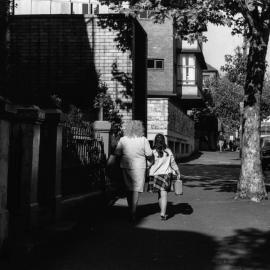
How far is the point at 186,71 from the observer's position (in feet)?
128

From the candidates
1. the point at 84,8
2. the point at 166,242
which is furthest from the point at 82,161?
the point at 84,8

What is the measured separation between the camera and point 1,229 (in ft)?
20.2

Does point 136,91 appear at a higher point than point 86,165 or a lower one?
higher

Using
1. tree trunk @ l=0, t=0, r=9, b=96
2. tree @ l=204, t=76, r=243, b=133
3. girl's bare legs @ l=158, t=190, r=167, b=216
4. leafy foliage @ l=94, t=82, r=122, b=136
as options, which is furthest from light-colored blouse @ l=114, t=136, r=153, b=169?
tree @ l=204, t=76, r=243, b=133

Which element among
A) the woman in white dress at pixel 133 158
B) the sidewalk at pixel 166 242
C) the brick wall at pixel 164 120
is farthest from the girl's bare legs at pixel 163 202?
the brick wall at pixel 164 120

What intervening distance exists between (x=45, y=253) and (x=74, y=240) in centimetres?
93

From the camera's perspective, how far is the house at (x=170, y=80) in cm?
2997

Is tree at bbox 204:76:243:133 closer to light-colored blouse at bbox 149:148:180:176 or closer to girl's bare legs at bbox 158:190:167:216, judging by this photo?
light-colored blouse at bbox 149:148:180:176

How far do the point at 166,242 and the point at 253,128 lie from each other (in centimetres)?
562

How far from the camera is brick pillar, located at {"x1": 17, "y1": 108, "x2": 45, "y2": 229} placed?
7121mm

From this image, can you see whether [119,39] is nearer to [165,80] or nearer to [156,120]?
[156,120]

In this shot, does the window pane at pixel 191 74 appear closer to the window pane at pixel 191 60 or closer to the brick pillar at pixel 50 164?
the window pane at pixel 191 60

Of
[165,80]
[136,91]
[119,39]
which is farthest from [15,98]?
[165,80]

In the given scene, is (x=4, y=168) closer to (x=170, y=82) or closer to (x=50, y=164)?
(x=50, y=164)
